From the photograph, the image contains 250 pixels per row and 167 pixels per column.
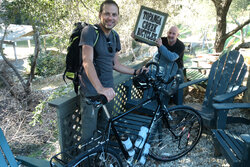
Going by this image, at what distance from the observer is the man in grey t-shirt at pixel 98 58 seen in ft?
5.63

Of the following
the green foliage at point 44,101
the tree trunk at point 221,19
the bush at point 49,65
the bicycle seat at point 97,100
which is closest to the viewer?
the bicycle seat at point 97,100

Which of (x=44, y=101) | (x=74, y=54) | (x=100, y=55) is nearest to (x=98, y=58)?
(x=100, y=55)

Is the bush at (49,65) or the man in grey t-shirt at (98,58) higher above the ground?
the man in grey t-shirt at (98,58)

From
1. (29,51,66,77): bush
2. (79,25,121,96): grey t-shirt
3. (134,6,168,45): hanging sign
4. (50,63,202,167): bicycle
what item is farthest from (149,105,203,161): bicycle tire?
(29,51,66,77): bush

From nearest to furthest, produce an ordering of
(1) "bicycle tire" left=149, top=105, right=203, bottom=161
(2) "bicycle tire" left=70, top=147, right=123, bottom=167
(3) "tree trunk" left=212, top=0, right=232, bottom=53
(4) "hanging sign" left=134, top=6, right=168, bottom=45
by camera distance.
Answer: (2) "bicycle tire" left=70, top=147, right=123, bottom=167 < (1) "bicycle tire" left=149, top=105, right=203, bottom=161 < (4) "hanging sign" left=134, top=6, right=168, bottom=45 < (3) "tree trunk" left=212, top=0, right=232, bottom=53

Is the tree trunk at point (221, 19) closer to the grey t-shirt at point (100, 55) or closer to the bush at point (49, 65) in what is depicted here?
the grey t-shirt at point (100, 55)

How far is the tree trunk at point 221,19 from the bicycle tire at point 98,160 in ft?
22.9

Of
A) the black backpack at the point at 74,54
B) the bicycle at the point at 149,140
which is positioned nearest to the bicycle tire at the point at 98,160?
the bicycle at the point at 149,140

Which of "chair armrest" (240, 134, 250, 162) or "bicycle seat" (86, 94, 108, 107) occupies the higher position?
"bicycle seat" (86, 94, 108, 107)

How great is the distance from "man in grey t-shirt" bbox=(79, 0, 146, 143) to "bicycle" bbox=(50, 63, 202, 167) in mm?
155

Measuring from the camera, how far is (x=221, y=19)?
750 centimetres

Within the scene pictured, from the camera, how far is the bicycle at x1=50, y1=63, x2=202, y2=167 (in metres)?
1.89

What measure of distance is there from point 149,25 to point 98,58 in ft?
5.22

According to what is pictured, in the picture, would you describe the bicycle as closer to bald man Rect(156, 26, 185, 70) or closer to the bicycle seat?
the bicycle seat
